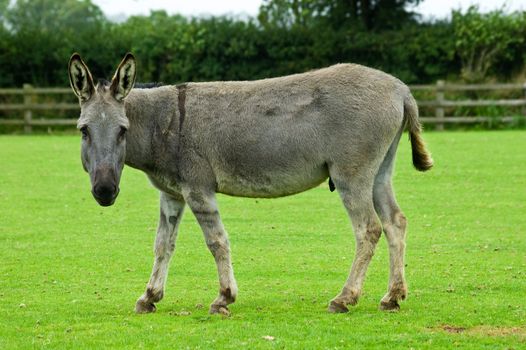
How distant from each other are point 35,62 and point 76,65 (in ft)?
111

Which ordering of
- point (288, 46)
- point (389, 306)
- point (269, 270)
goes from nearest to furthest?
point (389, 306) < point (269, 270) < point (288, 46)

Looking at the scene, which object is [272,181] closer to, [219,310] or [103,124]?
[219,310]

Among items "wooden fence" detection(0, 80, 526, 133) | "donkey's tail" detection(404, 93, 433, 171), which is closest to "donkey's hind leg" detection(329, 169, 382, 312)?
"donkey's tail" detection(404, 93, 433, 171)

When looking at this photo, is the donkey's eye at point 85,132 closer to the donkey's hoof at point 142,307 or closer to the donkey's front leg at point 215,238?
the donkey's front leg at point 215,238

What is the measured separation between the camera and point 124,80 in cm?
944

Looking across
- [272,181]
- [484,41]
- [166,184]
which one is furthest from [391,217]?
[484,41]

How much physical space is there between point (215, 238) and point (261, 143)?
1.04 metres

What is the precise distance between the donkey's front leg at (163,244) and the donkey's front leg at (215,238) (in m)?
0.52

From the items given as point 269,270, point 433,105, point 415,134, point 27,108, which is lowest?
point 433,105

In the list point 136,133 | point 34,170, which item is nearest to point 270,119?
point 136,133

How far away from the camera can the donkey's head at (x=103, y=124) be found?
9.05 meters

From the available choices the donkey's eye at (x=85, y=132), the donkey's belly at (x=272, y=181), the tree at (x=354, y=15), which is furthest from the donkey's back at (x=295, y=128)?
the tree at (x=354, y=15)

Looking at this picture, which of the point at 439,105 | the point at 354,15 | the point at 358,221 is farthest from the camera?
the point at 354,15

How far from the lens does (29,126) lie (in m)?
38.9
